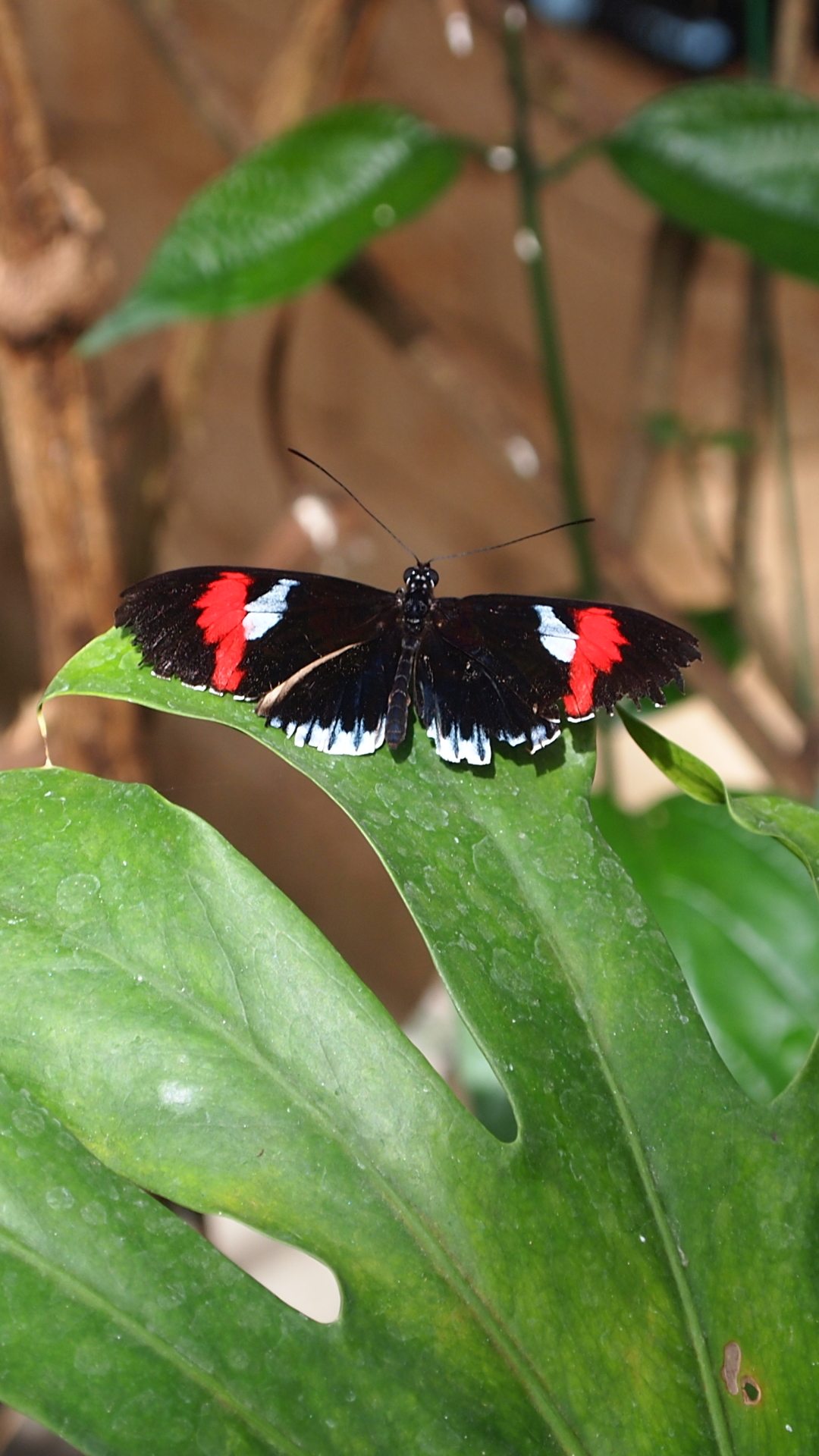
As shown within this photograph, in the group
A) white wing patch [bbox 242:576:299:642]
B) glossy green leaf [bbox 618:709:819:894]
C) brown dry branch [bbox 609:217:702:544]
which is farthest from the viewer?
brown dry branch [bbox 609:217:702:544]

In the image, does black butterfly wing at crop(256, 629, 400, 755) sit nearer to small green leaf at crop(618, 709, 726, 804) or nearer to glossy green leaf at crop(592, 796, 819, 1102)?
small green leaf at crop(618, 709, 726, 804)

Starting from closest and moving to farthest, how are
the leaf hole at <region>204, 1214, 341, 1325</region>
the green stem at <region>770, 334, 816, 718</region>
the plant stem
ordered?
1. the plant stem
2. the green stem at <region>770, 334, 816, 718</region>
3. the leaf hole at <region>204, 1214, 341, 1325</region>

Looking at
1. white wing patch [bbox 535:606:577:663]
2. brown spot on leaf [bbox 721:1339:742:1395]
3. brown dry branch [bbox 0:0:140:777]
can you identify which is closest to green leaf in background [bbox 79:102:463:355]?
brown dry branch [bbox 0:0:140:777]

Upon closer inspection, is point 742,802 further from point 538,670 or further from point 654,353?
point 654,353

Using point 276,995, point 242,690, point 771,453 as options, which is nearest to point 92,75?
point 771,453

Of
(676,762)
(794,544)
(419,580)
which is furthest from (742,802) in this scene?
(794,544)

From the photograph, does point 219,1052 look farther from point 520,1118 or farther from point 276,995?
point 520,1118

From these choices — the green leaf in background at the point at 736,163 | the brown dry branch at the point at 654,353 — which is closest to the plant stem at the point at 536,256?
the green leaf in background at the point at 736,163
